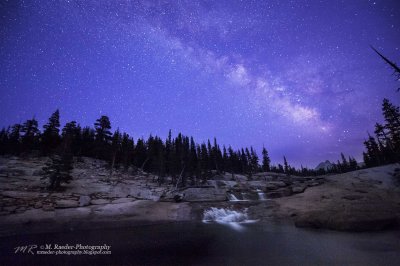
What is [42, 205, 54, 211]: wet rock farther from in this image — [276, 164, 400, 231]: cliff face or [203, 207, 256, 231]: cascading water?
[276, 164, 400, 231]: cliff face

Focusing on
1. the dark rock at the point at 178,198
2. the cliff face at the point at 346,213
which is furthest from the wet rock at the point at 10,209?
the cliff face at the point at 346,213

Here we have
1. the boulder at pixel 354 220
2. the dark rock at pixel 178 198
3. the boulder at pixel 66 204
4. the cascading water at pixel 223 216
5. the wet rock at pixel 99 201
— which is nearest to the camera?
the boulder at pixel 354 220

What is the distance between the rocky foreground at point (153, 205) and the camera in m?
19.7

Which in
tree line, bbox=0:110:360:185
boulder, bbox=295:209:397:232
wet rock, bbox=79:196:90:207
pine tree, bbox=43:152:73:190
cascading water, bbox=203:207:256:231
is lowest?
cascading water, bbox=203:207:256:231

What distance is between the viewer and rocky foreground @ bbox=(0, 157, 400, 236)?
1970 centimetres

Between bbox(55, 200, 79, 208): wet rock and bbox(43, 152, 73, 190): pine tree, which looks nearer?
bbox(55, 200, 79, 208): wet rock

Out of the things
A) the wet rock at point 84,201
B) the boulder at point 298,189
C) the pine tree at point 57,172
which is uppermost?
the pine tree at point 57,172

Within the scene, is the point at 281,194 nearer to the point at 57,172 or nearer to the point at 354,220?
the point at 354,220

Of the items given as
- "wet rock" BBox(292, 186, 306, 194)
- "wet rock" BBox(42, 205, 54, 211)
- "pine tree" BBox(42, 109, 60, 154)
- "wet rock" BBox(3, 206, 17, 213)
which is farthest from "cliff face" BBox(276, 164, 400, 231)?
"pine tree" BBox(42, 109, 60, 154)

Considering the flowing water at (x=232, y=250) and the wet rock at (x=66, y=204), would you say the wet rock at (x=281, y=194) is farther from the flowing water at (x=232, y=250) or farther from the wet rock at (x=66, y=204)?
the wet rock at (x=66, y=204)

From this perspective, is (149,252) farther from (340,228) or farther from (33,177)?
(33,177)

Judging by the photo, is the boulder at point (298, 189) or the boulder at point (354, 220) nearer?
the boulder at point (354, 220)

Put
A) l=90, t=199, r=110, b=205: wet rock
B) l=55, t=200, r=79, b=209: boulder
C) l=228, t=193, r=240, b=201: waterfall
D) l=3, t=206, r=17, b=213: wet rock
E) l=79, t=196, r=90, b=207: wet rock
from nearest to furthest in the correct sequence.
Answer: l=3, t=206, r=17, b=213: wet rock, l=55, t=200, r=79, b=209: boulder, l=79, t=196, r=90, b=207: wet rock, l=90, t=199, r=110, b=205: wet rock, l=228, t=193, r=240, b=201: waterfall

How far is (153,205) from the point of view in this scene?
31.5m
